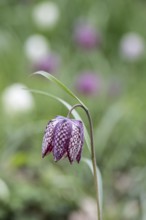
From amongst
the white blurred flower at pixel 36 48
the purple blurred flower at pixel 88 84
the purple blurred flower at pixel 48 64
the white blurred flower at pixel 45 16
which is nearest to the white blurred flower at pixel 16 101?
the purple blurred flower at pixel 88 84

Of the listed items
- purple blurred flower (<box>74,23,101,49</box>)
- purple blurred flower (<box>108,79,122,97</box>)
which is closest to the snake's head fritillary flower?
purple blurred flower (<box>108,79,122,97</box>)

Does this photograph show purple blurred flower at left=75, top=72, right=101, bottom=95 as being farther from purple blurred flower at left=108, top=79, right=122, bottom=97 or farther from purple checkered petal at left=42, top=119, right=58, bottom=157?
purple checkered petal at left=42, top=119, right=58, bottom=157

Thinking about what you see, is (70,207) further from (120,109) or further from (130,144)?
(120,109)

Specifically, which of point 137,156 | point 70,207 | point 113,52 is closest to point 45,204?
point 70,207

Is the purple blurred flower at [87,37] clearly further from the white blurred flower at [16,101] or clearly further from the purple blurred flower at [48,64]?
the white blurred flower at [16,101]

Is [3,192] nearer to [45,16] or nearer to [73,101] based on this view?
[73,101]
